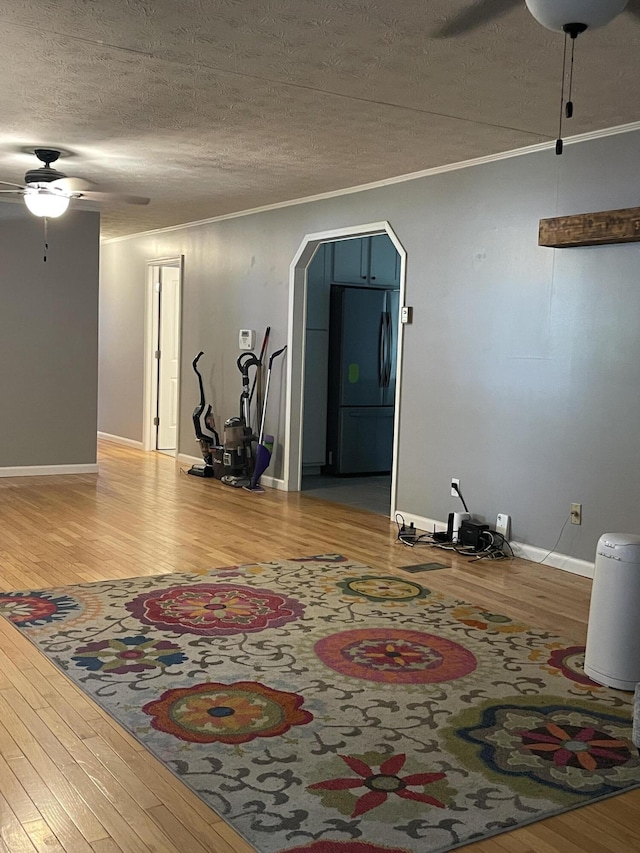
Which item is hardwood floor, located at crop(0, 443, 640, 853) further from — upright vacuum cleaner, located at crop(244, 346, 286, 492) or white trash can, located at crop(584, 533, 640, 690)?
white trash can, located at crop(584, 533, 640, 690)

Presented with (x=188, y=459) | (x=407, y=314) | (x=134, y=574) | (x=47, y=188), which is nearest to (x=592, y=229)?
(x=407, y=314)

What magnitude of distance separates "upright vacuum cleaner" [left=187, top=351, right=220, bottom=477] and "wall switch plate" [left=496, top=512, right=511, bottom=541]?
140 inches

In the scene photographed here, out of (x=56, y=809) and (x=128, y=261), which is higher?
(x=128, y=261)

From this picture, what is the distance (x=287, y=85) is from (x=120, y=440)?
7481 mm

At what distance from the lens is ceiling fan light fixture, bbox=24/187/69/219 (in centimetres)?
602

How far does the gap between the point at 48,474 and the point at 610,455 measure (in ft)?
17.8

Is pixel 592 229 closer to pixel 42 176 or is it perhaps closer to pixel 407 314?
pixel 407 314

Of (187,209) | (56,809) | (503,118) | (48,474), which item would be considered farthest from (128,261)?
(56,809)

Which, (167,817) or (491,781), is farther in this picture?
(491,781)

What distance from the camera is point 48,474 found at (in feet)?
27.4

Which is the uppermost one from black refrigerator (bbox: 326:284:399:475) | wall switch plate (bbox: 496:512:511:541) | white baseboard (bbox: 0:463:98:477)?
black refrigerator (bbox: 326:284:399:475)

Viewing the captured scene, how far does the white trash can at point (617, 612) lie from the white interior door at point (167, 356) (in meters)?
7.37

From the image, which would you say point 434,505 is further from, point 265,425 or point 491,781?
point 491,781

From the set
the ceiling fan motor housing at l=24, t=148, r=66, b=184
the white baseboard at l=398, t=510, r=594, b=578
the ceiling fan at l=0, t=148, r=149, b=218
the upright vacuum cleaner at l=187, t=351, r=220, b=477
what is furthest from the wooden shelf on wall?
the upright vacuum cleaner at l=187, t=351, r=220, b=477
